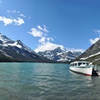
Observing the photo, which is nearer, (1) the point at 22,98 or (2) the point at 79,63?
(1) the point at 22,98

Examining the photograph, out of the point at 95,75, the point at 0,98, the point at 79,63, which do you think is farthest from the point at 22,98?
the point at 79,63

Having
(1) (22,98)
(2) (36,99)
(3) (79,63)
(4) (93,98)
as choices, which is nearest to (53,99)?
(2) (36,99)

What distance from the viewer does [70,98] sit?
76.4ft

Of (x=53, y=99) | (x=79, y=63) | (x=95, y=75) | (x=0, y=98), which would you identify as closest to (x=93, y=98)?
(x=53, y=99)

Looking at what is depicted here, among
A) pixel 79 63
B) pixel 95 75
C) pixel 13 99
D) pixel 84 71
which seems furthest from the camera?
pixel 79 63

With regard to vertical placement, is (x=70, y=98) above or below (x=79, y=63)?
below

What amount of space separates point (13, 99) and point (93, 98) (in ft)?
43.4

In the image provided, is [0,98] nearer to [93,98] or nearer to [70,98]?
[70,98]

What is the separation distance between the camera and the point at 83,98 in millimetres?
23469

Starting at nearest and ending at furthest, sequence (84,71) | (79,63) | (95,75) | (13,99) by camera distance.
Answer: (13,99), (95,75), (84,71), (79,63)

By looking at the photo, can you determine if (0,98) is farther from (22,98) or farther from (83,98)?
(83,98)

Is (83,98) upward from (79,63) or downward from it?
downward

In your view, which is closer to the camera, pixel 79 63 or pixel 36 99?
pixel 36 99

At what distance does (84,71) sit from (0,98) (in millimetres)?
48745
